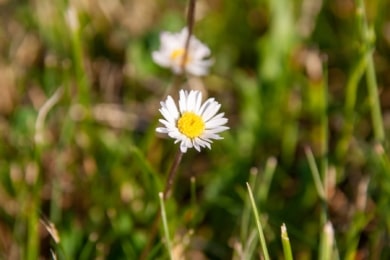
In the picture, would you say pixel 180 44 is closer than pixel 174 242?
No

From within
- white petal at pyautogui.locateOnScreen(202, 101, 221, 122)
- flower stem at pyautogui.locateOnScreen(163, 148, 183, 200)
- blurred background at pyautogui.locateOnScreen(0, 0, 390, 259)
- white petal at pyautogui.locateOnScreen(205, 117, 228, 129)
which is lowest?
flower stem at pyautogui.locateOnScreen(163, 148, 183, 200)

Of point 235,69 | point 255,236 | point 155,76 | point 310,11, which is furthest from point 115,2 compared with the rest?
point 255,236

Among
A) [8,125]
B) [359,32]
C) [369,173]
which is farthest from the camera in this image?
[8,125]

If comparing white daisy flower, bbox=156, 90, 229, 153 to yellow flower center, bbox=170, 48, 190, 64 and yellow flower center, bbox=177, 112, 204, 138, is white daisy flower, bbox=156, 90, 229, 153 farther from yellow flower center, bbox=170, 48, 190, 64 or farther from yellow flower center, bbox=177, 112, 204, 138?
yellow flower center, bbox=170, 48, 190, 64

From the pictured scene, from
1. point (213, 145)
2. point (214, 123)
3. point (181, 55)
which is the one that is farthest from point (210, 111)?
point (213, 145)

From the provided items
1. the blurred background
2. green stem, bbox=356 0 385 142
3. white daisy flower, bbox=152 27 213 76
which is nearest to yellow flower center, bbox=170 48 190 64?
white daisy flower, bbox=152 27 213 76

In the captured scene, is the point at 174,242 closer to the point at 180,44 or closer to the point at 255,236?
the point at 255,236

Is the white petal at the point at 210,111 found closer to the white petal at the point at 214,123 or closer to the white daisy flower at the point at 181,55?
the white petal at the point at 214,123
